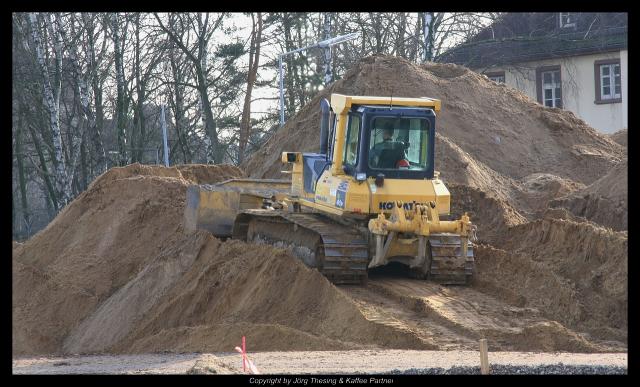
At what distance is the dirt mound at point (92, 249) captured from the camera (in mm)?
19219

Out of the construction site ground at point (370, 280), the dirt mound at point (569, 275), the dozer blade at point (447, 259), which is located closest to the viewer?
the construction site ground at point (370, 280)

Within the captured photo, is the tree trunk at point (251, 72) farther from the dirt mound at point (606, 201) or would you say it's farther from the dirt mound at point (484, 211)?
the dirt mound at point (606, 201)

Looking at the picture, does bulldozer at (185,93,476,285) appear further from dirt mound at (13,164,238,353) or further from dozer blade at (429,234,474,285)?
dirt mound at (13,164,238,353)

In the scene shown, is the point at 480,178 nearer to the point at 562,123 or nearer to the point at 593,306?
the point at 562,123

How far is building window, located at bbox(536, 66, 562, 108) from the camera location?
139 ft

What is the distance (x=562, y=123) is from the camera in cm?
2741

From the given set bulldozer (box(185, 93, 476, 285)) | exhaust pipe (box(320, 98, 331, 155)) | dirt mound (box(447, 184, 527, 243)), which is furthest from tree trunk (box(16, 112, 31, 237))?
bulldozer (box(185, 93, 476, 285))

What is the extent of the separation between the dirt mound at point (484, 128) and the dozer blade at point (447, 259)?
9939mm

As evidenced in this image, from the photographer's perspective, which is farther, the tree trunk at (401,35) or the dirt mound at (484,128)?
the tree trunk at (401,35)

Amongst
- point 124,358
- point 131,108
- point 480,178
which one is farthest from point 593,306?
point 131,108

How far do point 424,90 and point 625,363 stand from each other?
1584 centimetres

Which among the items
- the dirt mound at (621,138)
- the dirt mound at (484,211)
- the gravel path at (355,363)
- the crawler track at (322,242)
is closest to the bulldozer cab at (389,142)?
the crawler track at (322,242)

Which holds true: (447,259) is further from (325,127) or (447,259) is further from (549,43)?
(549,43)

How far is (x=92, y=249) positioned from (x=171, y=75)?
64.4 ft
